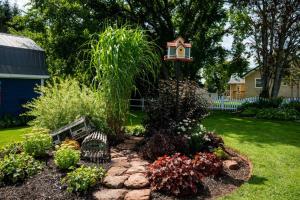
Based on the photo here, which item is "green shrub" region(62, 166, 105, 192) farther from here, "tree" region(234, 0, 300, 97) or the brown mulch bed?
"tree" region(234, 0, 300, 97)

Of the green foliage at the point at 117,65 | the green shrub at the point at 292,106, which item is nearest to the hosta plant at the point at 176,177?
the green foliage at the point at 117,65

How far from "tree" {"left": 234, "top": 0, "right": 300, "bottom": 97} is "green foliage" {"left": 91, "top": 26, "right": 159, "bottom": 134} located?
42.3ft

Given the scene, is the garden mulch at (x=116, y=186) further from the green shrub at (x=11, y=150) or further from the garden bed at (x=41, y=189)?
the green shrub at (x=11, y=150)

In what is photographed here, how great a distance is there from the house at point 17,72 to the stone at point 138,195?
10.4 meters

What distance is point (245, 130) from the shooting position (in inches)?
422

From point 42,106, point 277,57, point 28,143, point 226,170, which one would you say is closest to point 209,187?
point 226,170

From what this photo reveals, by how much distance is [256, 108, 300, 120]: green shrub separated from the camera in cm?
1447

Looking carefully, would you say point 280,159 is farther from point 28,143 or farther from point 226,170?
point 28,143

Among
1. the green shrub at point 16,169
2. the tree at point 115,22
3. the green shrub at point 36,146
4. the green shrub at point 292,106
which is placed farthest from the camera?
the tree at point 115,22

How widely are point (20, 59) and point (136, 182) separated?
36.8 ft

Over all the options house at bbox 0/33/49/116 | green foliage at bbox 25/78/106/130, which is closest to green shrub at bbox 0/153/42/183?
green foliage at bbox 25/78/106/130

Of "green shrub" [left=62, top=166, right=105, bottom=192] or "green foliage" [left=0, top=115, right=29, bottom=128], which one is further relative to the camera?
"green foliage" [left=0, top=115, right=29, bottom=128]

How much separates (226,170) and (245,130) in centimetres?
534

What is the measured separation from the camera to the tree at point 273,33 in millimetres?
17953
